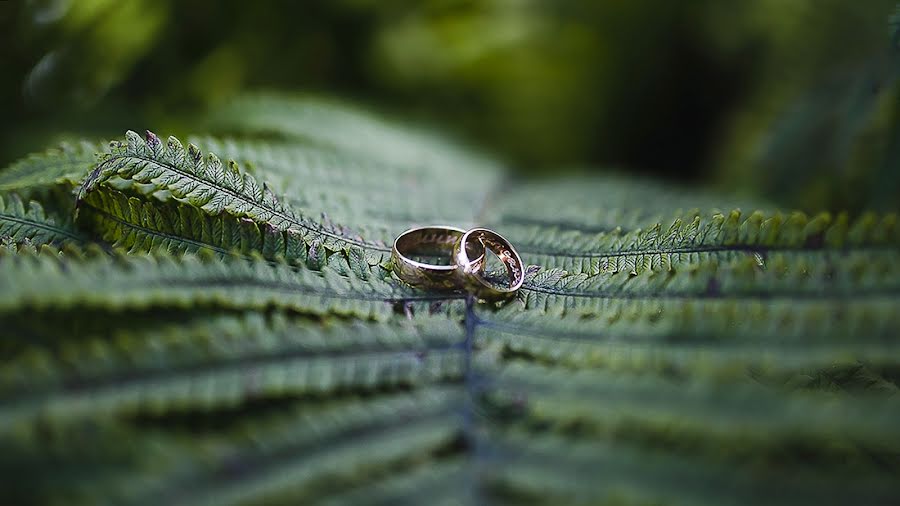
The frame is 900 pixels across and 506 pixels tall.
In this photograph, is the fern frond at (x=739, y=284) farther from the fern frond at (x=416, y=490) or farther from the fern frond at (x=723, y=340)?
the fern frond at (x=416, y=490)

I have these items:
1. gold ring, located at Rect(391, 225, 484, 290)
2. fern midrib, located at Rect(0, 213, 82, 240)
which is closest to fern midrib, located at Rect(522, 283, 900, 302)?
gold ring, located at Rect(391, 225, 484, 290)

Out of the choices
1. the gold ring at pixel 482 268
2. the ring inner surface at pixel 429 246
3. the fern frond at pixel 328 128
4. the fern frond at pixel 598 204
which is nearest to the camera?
the gold ring at pixel 482 268

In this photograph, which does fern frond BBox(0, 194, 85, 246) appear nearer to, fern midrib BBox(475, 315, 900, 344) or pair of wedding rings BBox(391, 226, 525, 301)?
pair of wedding rings BBox(391, 226, 525, 301)

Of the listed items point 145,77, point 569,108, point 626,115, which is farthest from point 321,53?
point 626,115

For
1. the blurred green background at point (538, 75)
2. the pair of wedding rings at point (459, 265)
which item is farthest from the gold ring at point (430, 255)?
the blurred green background at point (538, 75)

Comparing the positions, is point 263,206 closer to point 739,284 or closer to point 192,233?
point 192,233

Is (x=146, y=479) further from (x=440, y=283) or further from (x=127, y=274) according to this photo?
(x=440, y=283)

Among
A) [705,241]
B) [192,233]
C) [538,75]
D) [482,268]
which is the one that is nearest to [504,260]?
[482,268]
